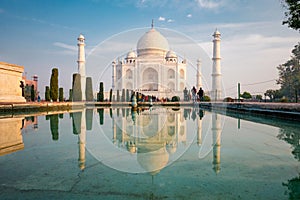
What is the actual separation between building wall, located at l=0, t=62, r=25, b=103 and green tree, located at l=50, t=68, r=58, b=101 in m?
1.91

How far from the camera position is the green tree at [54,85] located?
45.6 feet

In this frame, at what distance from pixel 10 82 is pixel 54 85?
9.07 ft

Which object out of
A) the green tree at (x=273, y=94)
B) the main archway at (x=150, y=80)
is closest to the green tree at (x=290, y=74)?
the green tree at (x=273, y=94)

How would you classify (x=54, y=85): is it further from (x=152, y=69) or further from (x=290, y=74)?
(x=152, y=69)

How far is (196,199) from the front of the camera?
4.51 feet

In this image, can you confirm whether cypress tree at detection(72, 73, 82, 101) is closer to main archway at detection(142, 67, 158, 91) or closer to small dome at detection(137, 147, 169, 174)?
small dome at detection(137, 147, 169, 174)

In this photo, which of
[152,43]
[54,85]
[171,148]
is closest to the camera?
[171,148]

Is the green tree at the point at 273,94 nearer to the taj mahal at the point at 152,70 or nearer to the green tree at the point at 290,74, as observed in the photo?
the green tree at the point at 290,74

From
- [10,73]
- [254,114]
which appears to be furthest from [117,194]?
[10,73]

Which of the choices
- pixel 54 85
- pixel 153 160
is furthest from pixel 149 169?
pixel 54 85

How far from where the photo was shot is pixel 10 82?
1148 centimetres

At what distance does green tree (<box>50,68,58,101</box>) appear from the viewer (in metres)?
13.9

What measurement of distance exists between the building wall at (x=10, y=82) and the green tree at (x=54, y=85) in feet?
6.27

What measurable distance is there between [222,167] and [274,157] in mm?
716
